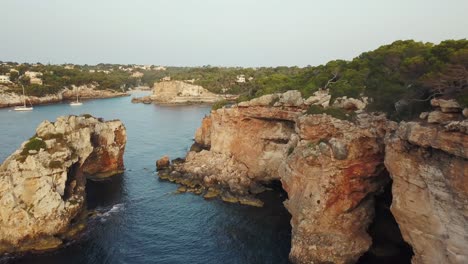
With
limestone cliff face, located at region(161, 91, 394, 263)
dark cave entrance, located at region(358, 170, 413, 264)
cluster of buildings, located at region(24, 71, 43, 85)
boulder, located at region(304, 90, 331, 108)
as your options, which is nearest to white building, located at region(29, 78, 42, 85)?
cluster of buildings, located at region(24, 71, 43, 85)

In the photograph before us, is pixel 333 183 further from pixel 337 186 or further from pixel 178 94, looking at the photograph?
pixel 178 94

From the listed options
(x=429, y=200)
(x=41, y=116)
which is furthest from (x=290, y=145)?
(x=41, y=116)

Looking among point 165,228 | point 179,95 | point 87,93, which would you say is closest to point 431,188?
point 165,228

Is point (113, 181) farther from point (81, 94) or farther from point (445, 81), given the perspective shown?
point (81, 94)

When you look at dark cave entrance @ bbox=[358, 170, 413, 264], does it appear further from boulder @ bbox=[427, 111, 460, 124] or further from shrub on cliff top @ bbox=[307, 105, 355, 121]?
boulder @ bbox=[427, 111, 460, 124]

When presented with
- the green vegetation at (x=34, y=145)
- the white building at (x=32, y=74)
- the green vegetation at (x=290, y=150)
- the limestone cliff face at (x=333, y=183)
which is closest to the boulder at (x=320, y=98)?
the limestone cliff face at (x=333, y=183)

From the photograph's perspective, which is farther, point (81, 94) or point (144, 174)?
point (81, 94)
